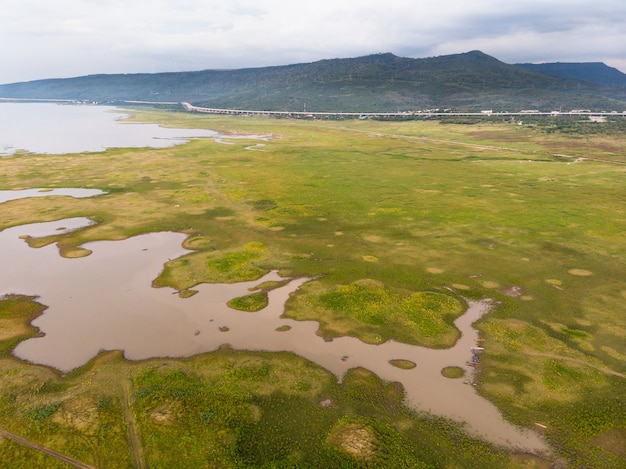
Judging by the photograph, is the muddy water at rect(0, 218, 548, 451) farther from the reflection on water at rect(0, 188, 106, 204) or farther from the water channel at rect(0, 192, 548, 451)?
the reflection on water at rect(0, 188, 106, 204)

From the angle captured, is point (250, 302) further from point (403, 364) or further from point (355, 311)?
point (403, 364)

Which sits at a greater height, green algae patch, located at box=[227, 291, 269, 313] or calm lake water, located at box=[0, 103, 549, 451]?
green algae patch, located at box=[227, 291, 269, 313]

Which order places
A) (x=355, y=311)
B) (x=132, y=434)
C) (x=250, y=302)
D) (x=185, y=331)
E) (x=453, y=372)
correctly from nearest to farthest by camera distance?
(x=132, y=434), (x=453, y=372), (x=185, y=331), (x=355, y=311), (x=250, y=302)

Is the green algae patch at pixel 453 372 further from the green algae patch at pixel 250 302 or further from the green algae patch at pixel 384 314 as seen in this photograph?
the green algae patch at pixel 250 302

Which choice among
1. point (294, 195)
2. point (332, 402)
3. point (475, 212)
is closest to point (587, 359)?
point (332, 402)

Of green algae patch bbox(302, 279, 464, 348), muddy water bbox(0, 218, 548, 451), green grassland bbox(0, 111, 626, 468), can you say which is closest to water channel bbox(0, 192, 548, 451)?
muddy water bbox(0, 218, 548, 451)

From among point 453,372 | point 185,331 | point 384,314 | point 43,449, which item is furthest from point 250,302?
point 43,449
